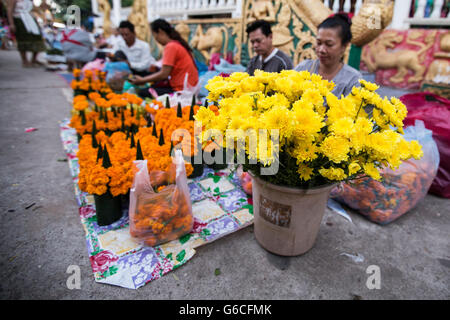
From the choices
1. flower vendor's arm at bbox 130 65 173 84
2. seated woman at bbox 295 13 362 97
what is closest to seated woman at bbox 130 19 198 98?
flower vendor's arm at bbox 130 65 173 84

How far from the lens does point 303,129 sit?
100cm

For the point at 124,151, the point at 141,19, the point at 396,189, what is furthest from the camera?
the point at 141,19

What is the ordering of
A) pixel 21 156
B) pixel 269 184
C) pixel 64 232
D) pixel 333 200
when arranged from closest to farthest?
1. pixel 269 184
2. pixel 64 232
3. pixel 333 200
4. pixel 21 156

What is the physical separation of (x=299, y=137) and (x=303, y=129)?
4 cm

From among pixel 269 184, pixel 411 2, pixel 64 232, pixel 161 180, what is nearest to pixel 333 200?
pixel 269 184

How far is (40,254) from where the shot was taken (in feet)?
5.16

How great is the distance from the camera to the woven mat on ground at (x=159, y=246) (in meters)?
1.46

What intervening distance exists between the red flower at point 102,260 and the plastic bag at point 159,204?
0.57 feet

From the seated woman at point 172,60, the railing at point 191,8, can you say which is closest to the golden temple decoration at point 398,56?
the railing at point 191,8

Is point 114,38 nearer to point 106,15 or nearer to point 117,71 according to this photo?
point 106,15

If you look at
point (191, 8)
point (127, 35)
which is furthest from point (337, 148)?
point (191, 8)

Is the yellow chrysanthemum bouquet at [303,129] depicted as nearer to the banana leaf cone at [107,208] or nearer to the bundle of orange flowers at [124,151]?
the bundle of orange flowers at [124,151]
